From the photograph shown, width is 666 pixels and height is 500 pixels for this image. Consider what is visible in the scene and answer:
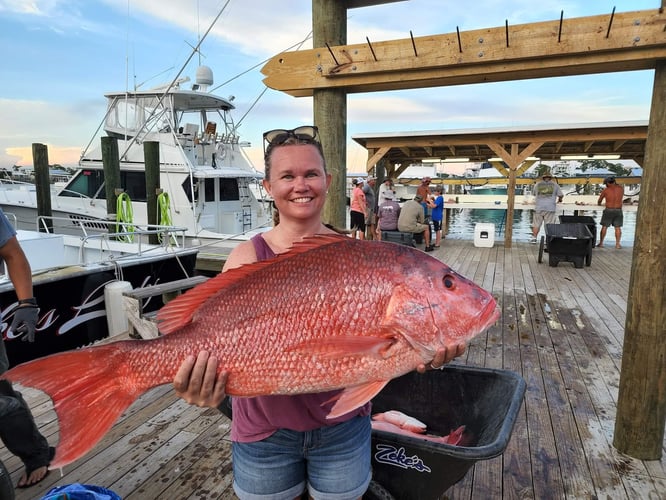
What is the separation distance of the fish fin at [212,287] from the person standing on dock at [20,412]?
1.55 metres

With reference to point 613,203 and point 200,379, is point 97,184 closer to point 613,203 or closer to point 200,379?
point 200,379

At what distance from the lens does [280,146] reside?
1540 millimetres

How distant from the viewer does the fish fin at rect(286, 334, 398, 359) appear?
48.5 inches

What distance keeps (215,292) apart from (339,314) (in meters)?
0.42

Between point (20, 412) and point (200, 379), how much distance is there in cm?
176

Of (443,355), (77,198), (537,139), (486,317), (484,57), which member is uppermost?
(537,139)

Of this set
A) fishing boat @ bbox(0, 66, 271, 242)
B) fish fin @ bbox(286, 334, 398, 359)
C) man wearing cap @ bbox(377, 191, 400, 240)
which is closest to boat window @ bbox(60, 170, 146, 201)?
fishing boat @ bbox(0, 66, 271, 242)

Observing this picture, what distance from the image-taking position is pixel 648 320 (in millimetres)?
2443

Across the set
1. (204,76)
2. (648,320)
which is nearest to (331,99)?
(648,320)

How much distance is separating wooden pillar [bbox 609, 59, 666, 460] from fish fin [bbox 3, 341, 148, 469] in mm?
2618

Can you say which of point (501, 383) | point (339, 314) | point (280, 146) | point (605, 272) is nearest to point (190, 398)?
point (339, 314)

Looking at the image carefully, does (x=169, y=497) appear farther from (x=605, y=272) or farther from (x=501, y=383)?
(x=605, y=272)

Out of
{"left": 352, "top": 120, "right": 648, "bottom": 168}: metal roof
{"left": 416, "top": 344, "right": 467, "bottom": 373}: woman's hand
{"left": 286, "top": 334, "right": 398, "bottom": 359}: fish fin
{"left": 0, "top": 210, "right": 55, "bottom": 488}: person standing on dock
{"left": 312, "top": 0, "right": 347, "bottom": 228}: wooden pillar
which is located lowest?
{"left": 0, "top": 210, "right": 55, "bottom": 488}: person standing on dock

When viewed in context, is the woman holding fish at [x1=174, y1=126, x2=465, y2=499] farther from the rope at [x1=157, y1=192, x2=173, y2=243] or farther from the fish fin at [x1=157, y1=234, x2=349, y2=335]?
the rope at [x1=157, y1=192, x2=173, y2=243]
